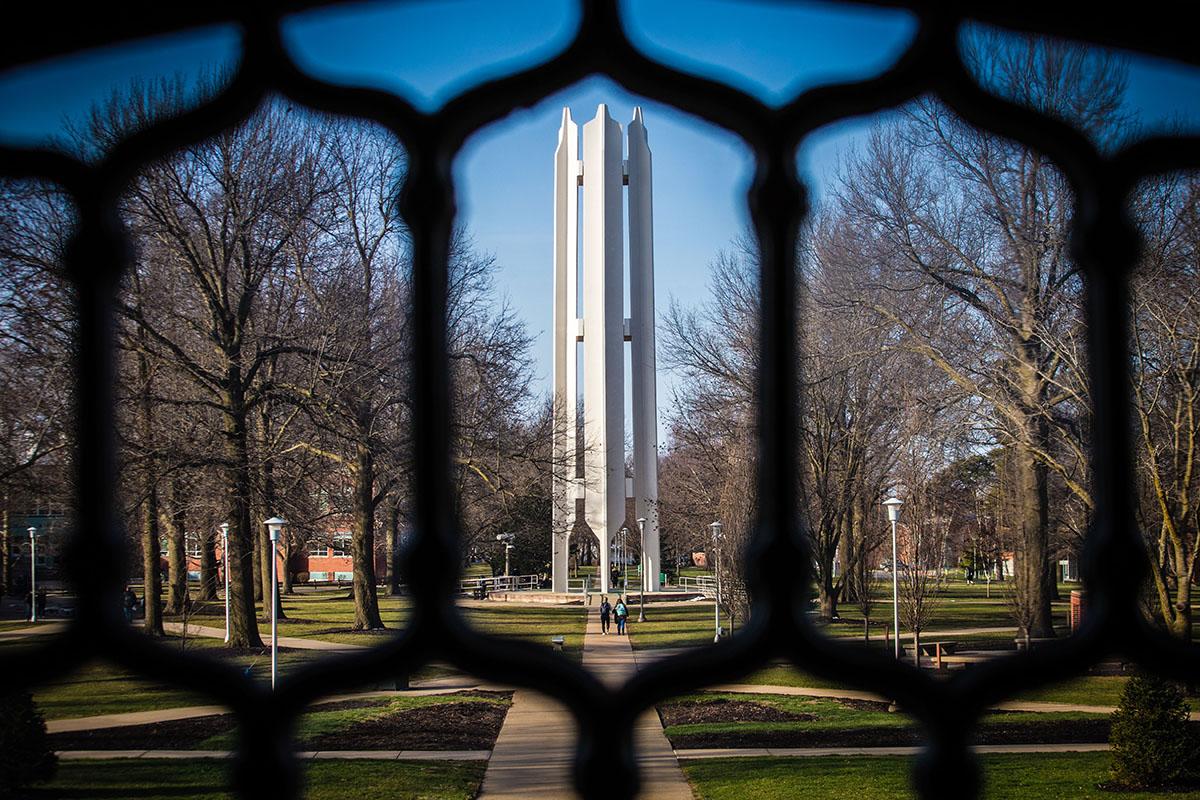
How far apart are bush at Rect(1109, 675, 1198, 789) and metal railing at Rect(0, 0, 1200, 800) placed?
15.7 inches

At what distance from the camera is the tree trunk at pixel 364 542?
122 cm

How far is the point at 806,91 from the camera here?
93cm

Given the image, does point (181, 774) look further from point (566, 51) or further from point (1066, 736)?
point (566, 51)

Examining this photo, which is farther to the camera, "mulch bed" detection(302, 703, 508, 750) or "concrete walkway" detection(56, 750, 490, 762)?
"mulch bed" detection(302, 703, 508, 750)

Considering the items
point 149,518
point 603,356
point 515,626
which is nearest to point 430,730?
point 515,626

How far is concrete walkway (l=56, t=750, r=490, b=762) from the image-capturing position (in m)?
1.18

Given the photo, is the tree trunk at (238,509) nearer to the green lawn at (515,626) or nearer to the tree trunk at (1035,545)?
the green lawn at (515,626)

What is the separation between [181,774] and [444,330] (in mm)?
1683

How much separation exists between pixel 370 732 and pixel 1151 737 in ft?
8.22

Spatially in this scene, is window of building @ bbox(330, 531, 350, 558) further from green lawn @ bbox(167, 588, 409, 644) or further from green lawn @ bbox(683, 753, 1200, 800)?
green lawn @ bbox(683, 753, 1200, 800)

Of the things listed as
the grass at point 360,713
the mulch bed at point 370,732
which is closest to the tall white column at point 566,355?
the mulch bed at point 370,732

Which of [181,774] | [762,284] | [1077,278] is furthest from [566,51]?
Result: [181,774]

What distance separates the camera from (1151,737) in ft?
4.52

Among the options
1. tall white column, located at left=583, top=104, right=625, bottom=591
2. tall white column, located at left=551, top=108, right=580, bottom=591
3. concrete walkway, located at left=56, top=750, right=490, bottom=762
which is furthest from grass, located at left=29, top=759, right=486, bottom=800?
tall white column, located at left=583, top=104, right=625, bottom=591
